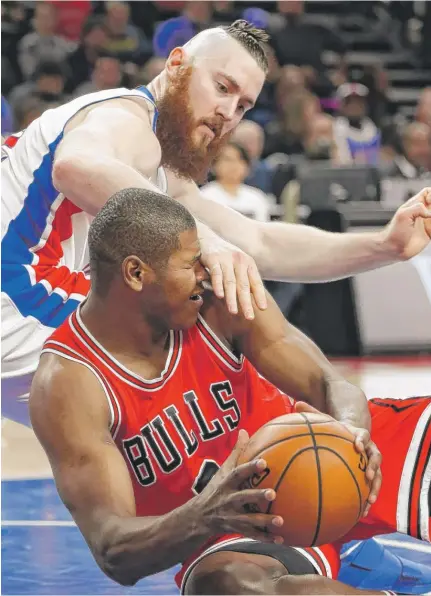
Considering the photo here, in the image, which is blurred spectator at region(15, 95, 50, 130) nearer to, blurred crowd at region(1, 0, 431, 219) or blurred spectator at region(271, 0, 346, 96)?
blurred crowd at region(1, 0, 431, 219)

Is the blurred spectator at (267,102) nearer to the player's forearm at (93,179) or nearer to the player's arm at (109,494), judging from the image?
the player's forearm at (93,179)

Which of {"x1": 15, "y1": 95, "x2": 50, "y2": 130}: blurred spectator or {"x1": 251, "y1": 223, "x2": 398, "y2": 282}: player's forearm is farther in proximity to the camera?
{"x1": 15, "y1": 95, "x2": 50, "y2": 130}: blurred spectator

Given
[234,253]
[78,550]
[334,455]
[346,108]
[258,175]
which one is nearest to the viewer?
[334,455]

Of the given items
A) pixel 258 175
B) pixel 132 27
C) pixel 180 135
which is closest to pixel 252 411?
pixel 180 135

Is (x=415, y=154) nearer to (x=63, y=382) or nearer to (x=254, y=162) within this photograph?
(x=254, y=162)

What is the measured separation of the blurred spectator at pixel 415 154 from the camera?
34.9 feet

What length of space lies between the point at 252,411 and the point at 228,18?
34.1ft

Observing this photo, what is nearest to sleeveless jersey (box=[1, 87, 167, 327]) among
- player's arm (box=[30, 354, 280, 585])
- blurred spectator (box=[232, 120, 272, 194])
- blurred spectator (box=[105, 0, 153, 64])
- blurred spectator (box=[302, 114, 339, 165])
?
player's arm (box=[30, 354, 280, 585])

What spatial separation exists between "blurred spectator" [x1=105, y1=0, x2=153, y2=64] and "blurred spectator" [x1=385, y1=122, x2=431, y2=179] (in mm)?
3186

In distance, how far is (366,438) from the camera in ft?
9.44

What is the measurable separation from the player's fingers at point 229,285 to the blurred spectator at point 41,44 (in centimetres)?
924

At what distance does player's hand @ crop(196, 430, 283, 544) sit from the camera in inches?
96.5

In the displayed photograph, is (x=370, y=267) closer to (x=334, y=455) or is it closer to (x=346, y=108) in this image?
(x=334, y=455)

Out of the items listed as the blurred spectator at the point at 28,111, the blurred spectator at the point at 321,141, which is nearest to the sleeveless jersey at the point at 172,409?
the blurred spectator at the point at 28,111
